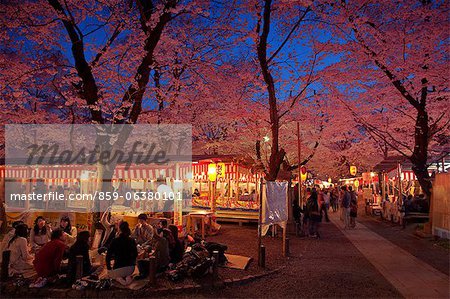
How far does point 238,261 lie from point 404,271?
3964mm

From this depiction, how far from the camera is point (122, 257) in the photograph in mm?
7805

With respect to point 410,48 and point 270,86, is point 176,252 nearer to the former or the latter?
point 270,86

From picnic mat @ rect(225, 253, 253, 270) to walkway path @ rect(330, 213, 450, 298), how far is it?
126 inches

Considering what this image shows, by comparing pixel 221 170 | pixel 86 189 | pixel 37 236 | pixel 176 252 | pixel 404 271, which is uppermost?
pixel 221 170

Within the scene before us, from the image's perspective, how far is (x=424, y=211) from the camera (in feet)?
63.2

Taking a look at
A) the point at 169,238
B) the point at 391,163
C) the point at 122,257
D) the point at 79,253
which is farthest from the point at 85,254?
the point at 391,163

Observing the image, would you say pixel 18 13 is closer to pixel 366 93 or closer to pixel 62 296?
pixel 62 296

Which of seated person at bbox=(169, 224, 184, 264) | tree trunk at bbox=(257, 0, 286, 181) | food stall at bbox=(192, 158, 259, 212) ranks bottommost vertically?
seated person at bbox=(169, 224, 184, 264)

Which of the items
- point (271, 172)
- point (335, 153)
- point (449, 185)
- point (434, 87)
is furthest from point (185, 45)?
point (335, 153)

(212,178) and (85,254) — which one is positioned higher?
(212,178)

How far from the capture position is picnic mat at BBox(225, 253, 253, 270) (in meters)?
9.53

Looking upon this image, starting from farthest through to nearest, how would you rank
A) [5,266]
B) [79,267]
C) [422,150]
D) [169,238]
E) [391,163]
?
[391,163]
[422,150]
[169,238]
[5,266]
[79,267]

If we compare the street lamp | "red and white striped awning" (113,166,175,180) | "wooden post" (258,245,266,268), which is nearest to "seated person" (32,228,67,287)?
"wooden post" (258,245,266,268)

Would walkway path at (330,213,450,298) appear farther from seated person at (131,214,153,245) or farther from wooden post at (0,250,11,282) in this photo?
wooden post at (0,250,11,282)
